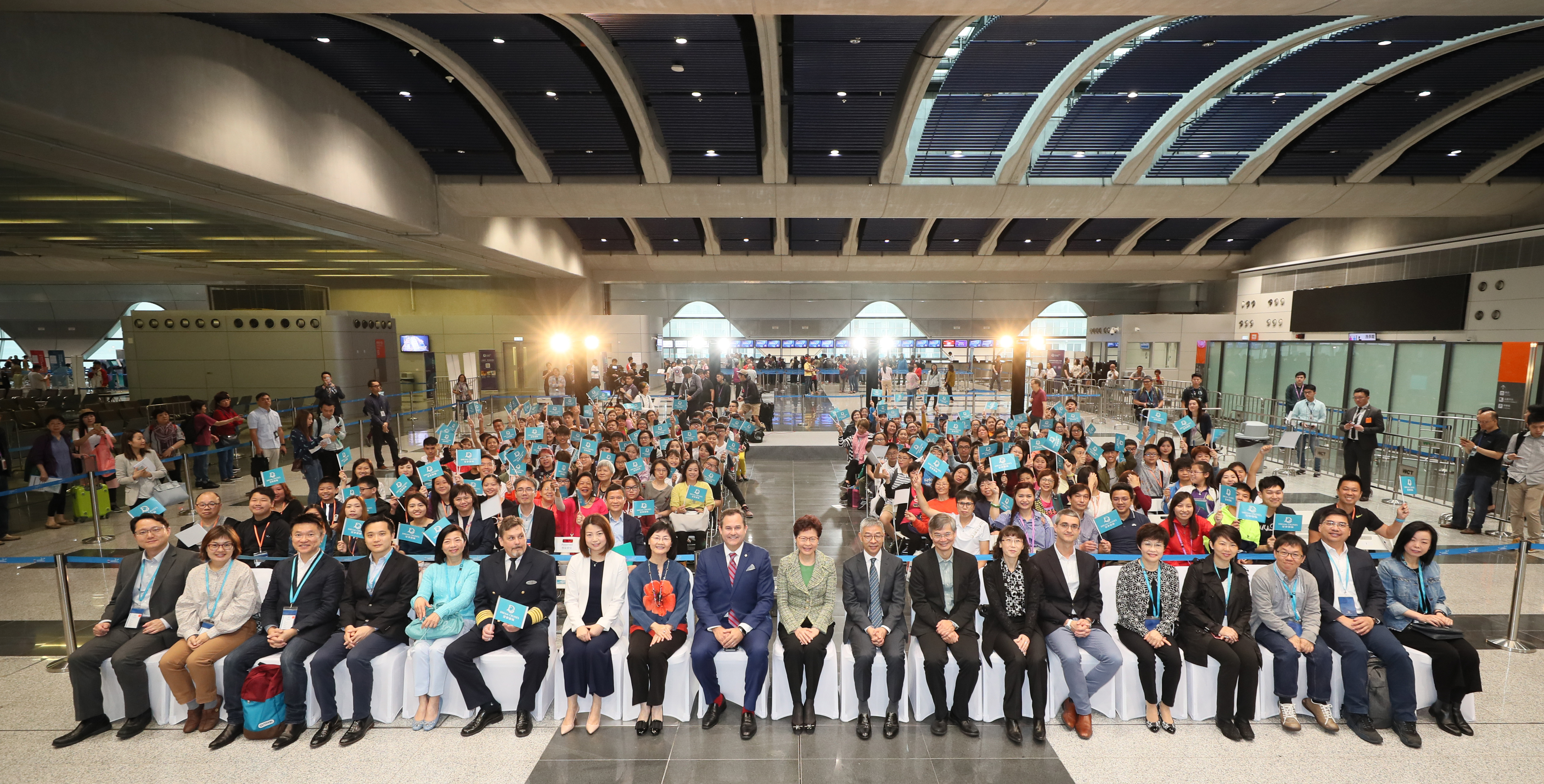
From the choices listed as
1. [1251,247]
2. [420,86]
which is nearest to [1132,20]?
[420,86]

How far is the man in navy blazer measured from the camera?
474 cm

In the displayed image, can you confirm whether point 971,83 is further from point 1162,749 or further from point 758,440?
point 1162,749

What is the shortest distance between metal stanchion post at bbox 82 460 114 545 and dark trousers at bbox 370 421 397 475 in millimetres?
3969

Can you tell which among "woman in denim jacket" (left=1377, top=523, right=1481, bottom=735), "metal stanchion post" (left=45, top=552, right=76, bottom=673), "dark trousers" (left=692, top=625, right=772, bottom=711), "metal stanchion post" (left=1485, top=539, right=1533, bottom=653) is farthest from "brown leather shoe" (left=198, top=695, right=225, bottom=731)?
"metal stanchion post" (left=1485, top=539, right=1533, bottom=653)

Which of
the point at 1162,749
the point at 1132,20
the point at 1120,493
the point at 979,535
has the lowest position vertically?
the point at 1162,749

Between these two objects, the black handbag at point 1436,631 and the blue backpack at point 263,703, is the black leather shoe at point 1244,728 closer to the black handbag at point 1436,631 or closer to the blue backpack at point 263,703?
the black handbag at point 1436,631

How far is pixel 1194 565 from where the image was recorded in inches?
190

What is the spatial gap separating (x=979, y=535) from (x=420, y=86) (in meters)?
12.8

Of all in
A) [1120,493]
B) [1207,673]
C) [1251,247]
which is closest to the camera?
[1207,673]

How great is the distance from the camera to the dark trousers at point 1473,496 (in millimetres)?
8602

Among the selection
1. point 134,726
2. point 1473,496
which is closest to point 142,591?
point 134,726

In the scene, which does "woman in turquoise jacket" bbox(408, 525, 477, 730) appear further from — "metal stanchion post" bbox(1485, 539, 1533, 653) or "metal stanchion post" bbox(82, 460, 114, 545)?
"metal stanchion post" bbox(1485, 539, 1533, 653)

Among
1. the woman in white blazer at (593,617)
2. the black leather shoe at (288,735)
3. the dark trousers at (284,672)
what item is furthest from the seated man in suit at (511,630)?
the black leather shoe at (288,735)

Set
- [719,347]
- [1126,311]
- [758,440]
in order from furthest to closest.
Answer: [1126,311]
[719,347]
[758,440]
